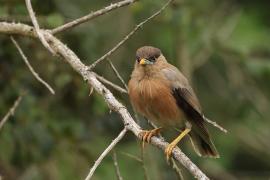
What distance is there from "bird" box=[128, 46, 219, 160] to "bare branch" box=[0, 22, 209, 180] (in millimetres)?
725

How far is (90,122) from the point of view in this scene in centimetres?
755

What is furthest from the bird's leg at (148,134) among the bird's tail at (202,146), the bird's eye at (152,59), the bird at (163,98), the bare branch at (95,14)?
the bare branch at (95,14)

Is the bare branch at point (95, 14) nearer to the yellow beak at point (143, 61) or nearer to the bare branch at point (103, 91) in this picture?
the bare branch at point (103, 91)

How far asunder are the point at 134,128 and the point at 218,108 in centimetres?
517

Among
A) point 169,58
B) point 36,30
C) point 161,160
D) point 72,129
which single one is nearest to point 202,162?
point 161,160

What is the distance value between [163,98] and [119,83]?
257cm

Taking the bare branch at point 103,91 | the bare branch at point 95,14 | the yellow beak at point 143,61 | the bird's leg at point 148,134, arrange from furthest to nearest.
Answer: the yellow beak at point 143,61, the bird's leg at point 148,134, the bare branch at point 95,14, the bare branch at point 103,91

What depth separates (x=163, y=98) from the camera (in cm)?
566

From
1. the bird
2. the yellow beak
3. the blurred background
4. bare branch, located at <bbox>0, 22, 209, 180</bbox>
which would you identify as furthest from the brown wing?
bare branch, located at <bbox>0, 22, 209, 180</bbox>

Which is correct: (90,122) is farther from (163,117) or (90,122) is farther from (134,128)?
(134,128)

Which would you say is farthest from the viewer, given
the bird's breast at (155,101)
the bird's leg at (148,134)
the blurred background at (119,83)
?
the blurred background at (119,83)

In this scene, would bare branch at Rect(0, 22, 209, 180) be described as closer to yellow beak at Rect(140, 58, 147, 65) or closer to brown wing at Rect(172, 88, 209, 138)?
brown wing at Rect(172, 88, 209, 138)

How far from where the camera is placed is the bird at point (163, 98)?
5652 mm

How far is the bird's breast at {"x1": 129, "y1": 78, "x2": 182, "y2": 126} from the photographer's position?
18.5ft
